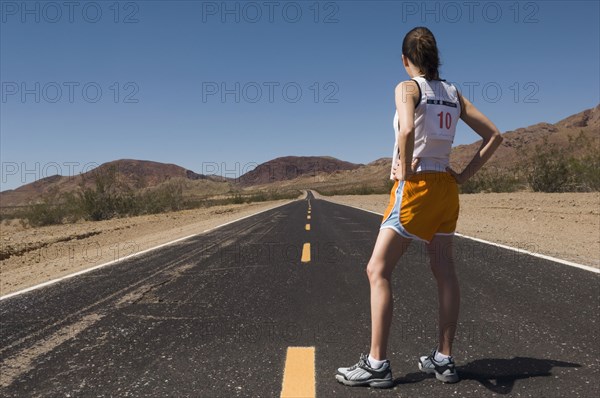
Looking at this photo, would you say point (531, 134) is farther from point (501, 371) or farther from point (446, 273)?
point (446, 273)

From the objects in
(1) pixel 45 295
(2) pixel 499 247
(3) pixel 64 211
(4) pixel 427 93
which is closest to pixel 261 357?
(4) pixel 427 93

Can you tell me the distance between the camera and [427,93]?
8.32 feet

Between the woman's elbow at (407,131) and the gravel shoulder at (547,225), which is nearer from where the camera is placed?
the woman's elbow at (407,131)

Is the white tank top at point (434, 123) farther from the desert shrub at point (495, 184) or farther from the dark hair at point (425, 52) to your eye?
the desert shrub at point (495, 184)

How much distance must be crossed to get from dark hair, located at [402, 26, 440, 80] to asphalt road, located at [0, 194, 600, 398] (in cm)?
199

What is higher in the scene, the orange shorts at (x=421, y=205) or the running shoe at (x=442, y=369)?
the orange shorts at (x=421, y=205)

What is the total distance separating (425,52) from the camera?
8.63ft

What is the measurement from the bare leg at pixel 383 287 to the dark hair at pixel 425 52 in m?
1.04

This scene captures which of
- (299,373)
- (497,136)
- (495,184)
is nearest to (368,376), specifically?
(299,373)

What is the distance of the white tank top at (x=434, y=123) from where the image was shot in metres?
2.54

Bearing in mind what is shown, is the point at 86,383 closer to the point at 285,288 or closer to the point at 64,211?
the point at 285,288

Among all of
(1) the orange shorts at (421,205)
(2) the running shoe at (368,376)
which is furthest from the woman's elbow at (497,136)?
(2) the running shoe at (368,376)

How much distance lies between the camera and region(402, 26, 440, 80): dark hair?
2629 mm

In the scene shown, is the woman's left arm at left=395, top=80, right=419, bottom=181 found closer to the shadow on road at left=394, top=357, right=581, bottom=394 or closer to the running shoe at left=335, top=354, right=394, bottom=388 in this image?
the running shoe at left=335, top=354, right=394, bottom=388
